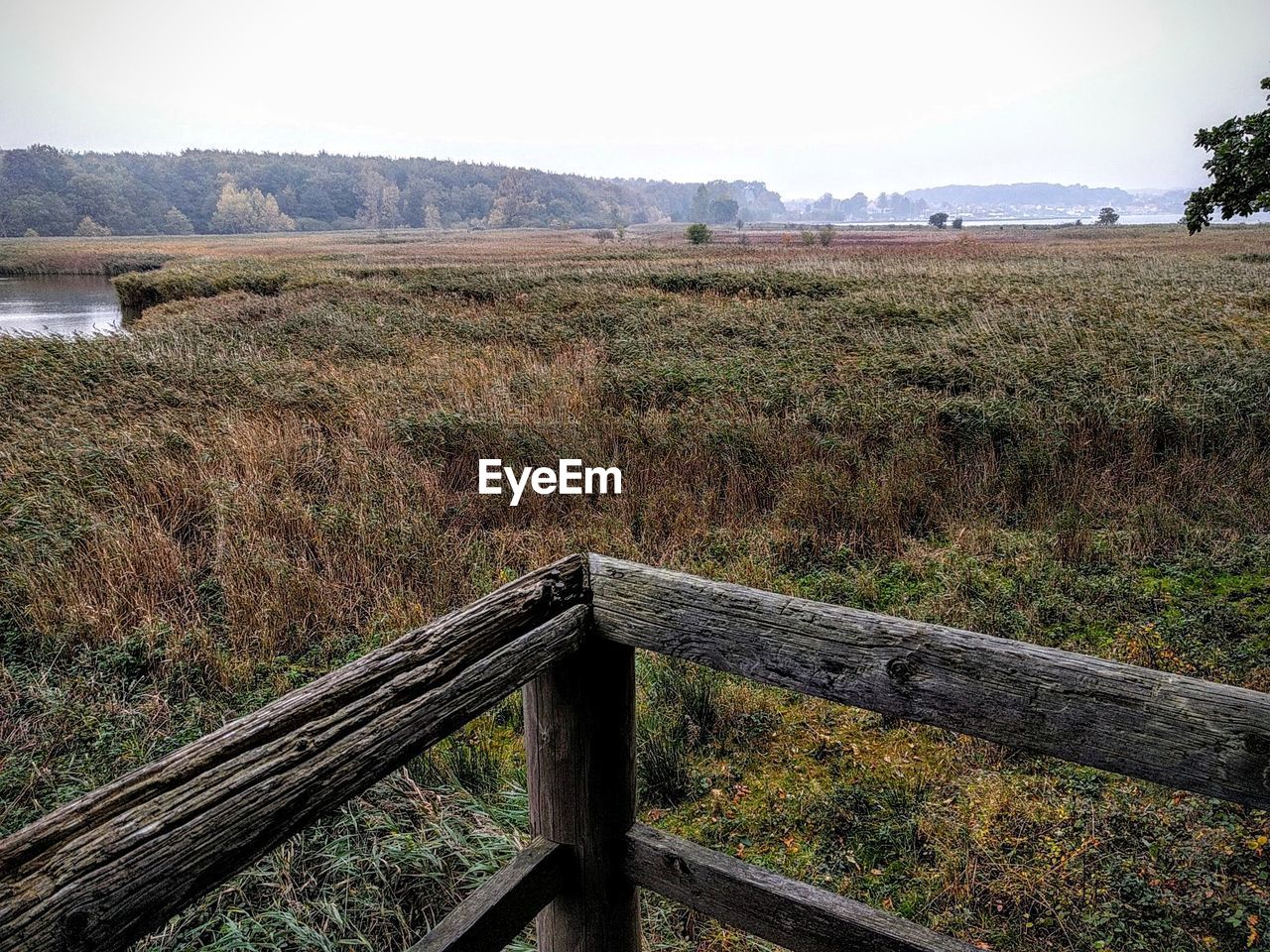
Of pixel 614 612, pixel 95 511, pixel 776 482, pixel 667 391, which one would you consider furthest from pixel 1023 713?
pixel 667 391

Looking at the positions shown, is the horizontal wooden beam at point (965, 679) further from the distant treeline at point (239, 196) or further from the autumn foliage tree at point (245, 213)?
the autumn foliage tree at point (245, 213)

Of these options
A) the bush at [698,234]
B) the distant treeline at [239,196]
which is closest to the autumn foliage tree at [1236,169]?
the bush at [698,234]

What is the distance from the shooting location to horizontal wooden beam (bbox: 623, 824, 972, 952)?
58.9 inches

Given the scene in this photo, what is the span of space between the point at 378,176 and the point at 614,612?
204m

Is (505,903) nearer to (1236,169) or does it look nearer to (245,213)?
(1236,169)

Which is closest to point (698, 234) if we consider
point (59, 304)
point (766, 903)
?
point (59, 304)

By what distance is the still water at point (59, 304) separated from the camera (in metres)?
29.7

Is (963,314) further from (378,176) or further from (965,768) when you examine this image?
(378,176)

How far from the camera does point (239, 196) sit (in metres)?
142

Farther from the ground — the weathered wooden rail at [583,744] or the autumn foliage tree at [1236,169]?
the autumn foliage tree at [1236,169]

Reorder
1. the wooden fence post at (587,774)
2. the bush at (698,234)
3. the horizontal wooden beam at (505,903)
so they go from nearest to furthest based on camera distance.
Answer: the horizontal wooden beam at (505,903) < the wooden fence post at (587,774) < the bush at (698,234)

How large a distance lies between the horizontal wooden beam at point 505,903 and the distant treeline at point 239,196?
4258 inches

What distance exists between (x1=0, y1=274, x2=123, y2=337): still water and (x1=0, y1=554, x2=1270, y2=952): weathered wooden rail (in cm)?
1925

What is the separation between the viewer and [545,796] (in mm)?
1718
